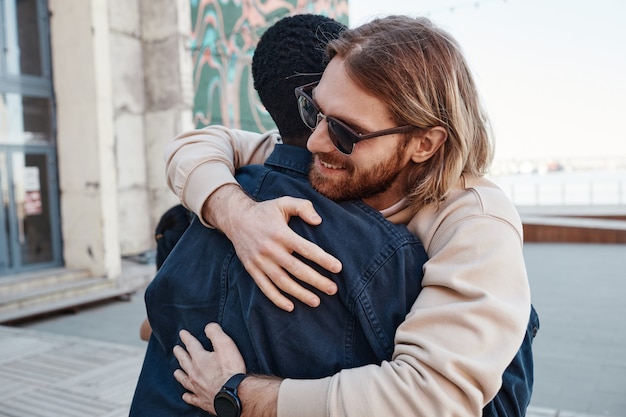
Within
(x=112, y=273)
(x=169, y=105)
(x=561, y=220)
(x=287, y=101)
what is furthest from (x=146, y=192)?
(x=287, y=101)

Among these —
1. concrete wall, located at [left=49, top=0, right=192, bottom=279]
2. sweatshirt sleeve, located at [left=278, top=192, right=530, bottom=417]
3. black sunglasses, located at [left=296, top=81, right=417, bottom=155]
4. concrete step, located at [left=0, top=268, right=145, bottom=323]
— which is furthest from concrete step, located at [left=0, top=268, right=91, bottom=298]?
sweatshirt sleeve, located at [left=278, top=192, right=530, bottom=417]

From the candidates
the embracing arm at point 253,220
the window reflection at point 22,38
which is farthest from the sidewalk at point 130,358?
the window reflection at point 22,38

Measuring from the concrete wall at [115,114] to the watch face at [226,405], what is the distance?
8039mm

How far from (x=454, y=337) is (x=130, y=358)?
A: 3.88 metres

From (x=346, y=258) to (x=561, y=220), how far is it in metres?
13.2

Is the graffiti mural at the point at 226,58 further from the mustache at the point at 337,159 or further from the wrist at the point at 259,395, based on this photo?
the wrist at the point at 259,395

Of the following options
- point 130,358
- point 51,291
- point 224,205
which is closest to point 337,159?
point 224,205

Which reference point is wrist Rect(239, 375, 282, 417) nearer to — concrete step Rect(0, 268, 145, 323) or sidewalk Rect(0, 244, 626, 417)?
sidewalk Rect(0, 244, 626, 417)

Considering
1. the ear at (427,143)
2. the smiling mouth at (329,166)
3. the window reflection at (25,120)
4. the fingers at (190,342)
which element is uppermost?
the window reflection at (25,120)

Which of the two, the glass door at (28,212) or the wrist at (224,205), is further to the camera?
the glass door at (28,212)

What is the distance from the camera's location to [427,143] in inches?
51.4

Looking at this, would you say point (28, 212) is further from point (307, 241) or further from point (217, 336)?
point (307, 241)

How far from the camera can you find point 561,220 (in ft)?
43.0

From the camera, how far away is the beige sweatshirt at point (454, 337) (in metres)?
1.01
